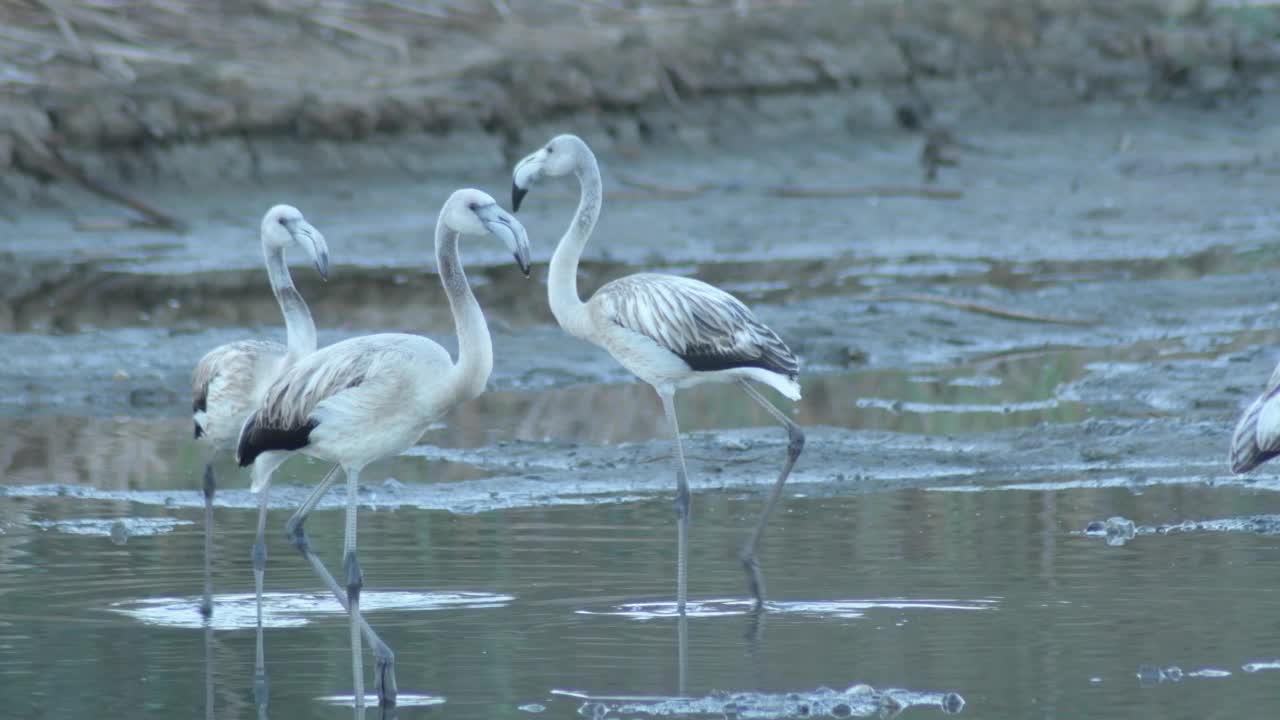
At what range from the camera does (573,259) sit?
318 inches

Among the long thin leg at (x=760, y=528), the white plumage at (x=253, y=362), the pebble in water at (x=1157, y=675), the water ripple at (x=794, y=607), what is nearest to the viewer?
the pebble in water at (x=1157, y=675)

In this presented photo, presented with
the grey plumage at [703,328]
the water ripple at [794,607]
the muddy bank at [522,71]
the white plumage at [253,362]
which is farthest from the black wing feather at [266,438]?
the muddy bank at [522,71]

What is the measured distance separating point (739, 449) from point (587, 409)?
1.43m

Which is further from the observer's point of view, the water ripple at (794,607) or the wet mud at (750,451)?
the water ripple at (794,607)

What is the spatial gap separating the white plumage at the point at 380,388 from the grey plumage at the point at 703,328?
1.31 metres

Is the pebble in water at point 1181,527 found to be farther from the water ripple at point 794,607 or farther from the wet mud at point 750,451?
the water ripple at point 794,607

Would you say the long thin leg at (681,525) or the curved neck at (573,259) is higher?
the curved neck at (573,259)

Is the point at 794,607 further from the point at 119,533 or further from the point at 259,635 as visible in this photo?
the point at 119,533

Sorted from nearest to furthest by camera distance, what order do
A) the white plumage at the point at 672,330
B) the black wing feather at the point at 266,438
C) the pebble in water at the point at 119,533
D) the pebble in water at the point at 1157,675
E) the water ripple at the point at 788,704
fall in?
the water ripple at the point at 788,704, the pebble in water at the point at 1157,675, the black wing feather at the point at 266,438, the white plumage at the point at 672,330, the pebble in water at the point at 119,533

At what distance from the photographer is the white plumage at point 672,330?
24.7 ft

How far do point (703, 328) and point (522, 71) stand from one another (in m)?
11.7

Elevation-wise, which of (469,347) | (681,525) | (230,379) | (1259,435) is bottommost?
(681,525)

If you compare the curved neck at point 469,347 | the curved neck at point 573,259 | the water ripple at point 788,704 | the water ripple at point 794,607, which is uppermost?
the curved neck at point 573,259

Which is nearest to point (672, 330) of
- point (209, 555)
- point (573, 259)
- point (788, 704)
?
point (573, 259)
